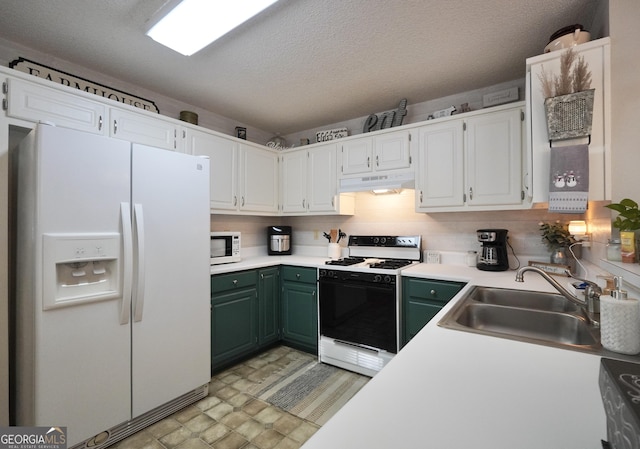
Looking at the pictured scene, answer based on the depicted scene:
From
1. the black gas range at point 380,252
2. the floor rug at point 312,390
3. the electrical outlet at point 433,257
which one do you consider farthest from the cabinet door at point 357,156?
the floor rug at point 312,390

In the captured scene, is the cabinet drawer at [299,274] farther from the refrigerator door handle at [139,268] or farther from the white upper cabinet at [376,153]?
the refrigerator door handle at [139,268]

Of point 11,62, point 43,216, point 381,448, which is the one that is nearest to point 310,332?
point 43,216

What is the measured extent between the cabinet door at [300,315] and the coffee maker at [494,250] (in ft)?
4.92

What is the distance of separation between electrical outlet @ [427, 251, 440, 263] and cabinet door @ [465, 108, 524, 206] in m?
0.59

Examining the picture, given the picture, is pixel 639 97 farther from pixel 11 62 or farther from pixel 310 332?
pixel 11 62

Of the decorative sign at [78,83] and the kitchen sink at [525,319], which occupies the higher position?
the decorative sign at [78,83]

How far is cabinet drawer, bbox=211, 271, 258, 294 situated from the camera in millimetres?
2459

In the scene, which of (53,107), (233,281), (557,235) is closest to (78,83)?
(53,107)

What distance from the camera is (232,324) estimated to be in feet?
8.48

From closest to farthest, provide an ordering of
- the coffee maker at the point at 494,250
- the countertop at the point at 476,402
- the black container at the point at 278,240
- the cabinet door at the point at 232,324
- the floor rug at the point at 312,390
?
the countertop at the point at 476,402 < the floor rug at the point at 312,390 < the coffee maker at the point at 494,250 < the cabinet door at the point at 232,324 < the black container at the point at 278,240

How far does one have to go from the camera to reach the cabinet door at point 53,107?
1729 millimetres

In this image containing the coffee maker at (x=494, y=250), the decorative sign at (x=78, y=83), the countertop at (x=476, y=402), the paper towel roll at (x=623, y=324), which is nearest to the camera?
the countertop at (x=476, y=402)

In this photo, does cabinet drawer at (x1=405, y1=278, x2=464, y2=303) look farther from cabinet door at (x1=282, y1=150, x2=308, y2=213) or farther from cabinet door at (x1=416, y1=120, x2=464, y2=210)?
cabinet door at (x1=282, y1=150, x2=308, y2=213)
